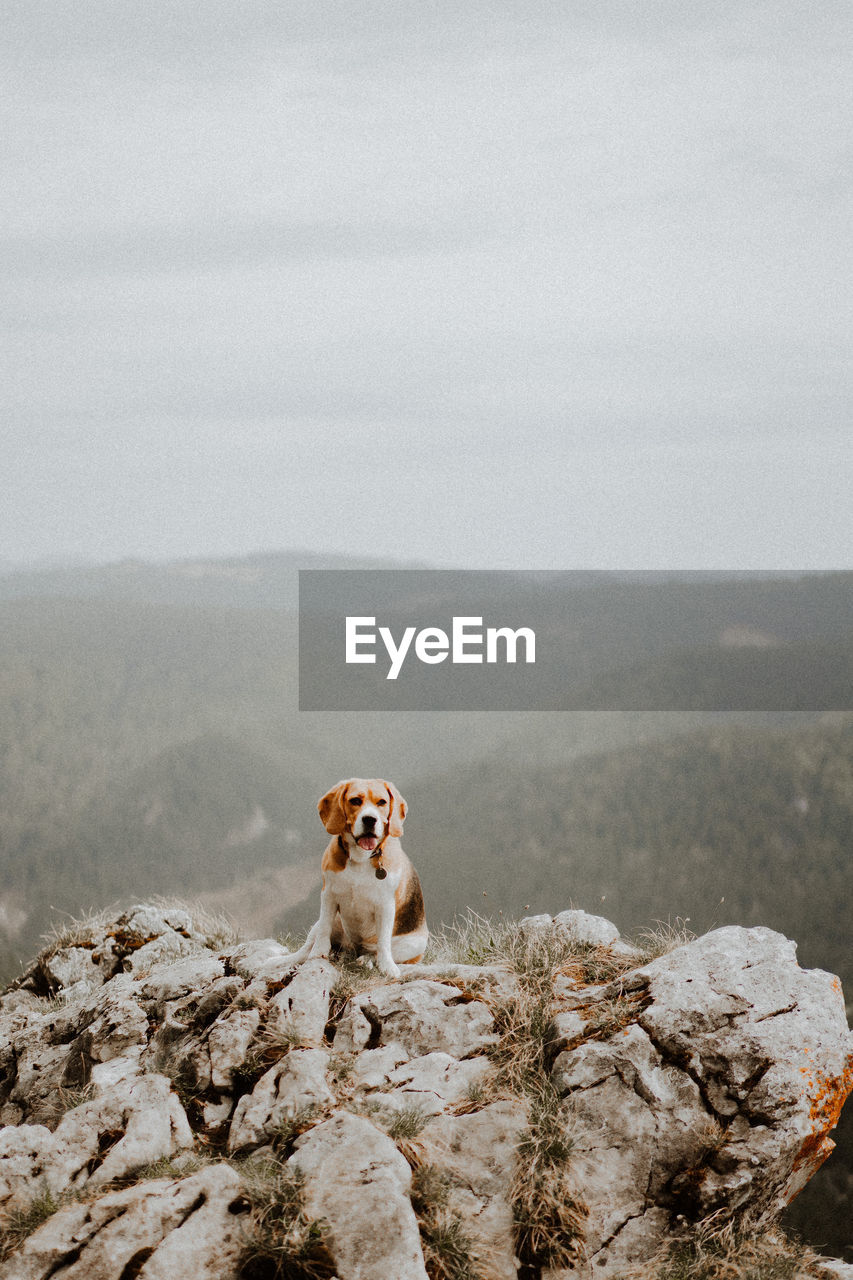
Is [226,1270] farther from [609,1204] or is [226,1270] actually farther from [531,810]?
[531,810]

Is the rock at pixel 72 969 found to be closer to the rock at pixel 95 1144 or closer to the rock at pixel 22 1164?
the rock at pixel 95 1144

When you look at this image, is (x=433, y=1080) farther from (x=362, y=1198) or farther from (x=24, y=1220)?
(x=24, y=1220)

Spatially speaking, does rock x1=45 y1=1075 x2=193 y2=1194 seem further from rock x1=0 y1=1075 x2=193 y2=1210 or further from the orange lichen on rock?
the orange lichen on rock

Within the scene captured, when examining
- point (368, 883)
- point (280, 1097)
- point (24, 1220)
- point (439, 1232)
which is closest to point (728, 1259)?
point (439, 1232)

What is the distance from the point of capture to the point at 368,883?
10.2 metres

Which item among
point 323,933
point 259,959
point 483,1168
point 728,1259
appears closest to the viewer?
point 728,1259

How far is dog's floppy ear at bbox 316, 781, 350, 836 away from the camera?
9875 millimetres

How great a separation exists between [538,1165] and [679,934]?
12.1ft

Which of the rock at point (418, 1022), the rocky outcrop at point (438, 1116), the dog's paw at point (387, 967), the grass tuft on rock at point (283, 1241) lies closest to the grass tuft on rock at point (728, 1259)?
the rocky outcrop at point (438, 1116)

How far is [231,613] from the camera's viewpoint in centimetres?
17200

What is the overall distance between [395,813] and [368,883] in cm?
78

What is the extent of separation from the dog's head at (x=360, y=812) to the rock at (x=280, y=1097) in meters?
2.01

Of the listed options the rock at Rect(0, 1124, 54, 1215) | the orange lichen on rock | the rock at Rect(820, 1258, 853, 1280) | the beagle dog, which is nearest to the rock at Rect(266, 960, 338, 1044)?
the beagle dog

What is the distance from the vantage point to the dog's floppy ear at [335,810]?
389 inches
